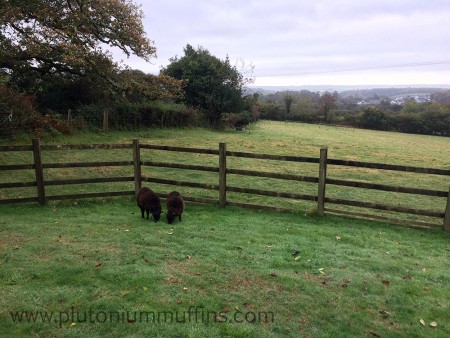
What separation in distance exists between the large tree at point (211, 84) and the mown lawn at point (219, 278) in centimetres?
2835

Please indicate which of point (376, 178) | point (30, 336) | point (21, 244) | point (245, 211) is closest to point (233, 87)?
point (376, 178)

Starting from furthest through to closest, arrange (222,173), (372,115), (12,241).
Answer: (372,115), (222,173), (12,241)

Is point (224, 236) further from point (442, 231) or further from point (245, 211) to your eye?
point (442, 231)

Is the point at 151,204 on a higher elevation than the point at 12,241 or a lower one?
higher

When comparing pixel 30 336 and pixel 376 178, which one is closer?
pixel 30 336

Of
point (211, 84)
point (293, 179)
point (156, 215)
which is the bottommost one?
point (156, 215)

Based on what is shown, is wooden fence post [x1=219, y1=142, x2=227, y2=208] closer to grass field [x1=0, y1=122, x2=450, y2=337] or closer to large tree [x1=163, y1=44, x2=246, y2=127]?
grass field [x1=0, y1=122, x2=450, y2=337]

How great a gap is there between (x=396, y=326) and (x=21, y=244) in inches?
222

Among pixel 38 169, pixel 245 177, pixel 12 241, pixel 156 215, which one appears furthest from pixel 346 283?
pixel 245 177

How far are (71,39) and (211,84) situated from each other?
1821 centimetres

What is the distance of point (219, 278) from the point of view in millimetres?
4883

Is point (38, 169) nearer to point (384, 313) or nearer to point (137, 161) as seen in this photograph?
point (137, 161)

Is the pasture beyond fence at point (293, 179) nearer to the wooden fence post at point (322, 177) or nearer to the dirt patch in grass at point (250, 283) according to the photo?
the wooden fence post at point (322, 177)

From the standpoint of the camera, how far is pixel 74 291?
4.38 m
